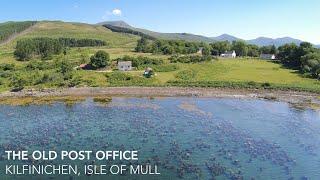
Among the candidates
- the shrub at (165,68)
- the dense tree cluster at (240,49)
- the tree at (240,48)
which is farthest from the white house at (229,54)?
the shrub at (165,68)

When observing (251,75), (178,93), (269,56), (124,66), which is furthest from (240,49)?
(178,93)

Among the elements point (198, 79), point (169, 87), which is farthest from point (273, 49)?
point (169, 87)

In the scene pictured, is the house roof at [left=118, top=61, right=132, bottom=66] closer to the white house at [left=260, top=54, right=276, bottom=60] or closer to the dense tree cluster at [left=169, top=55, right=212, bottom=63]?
the dense tree cluster at [left=169, top=55, right=212, bottom=63]

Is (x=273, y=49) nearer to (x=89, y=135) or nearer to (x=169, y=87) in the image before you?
(x=169, y=87)

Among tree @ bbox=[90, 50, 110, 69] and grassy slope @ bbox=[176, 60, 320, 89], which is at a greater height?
tree @ bbox=[90, 50, 110, 69]

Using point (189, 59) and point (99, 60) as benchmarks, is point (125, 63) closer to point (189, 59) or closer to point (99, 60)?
point (99, 60)

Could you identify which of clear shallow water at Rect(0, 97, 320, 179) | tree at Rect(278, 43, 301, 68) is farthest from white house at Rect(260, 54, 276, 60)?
A: clear shallow water at Rect(0, 97, 320, 179)

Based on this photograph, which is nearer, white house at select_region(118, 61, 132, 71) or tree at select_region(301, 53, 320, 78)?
tree at select_region(301, 53, 320, 78)

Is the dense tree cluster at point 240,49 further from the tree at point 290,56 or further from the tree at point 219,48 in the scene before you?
the tree at point 290,56
